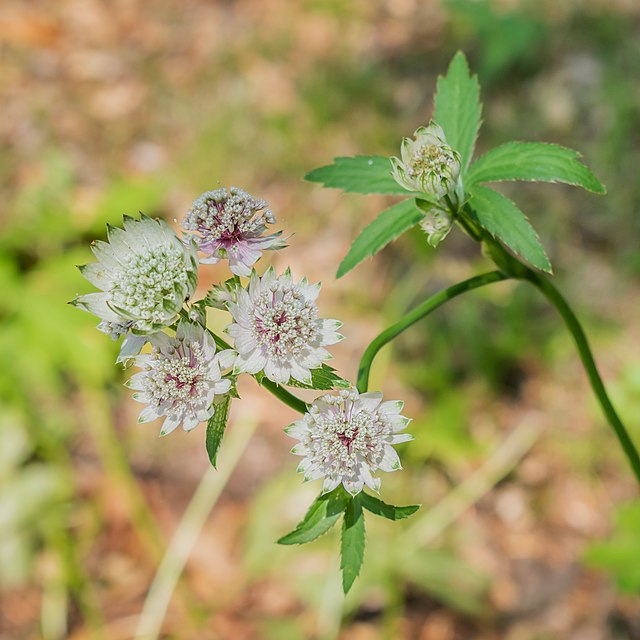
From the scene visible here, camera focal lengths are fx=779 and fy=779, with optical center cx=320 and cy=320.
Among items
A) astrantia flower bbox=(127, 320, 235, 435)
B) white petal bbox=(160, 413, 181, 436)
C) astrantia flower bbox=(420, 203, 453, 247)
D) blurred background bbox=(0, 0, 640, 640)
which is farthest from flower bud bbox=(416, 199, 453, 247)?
blurred background bbox=(0, 0, 640, 640)

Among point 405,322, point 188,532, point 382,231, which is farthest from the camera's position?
point 188,532

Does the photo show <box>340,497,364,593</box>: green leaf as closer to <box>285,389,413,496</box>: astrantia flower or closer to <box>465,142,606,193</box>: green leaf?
<box>285,389,413,496</box>: astrantia flower

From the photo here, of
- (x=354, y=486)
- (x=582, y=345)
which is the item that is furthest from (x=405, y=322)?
(x=582, y=345)

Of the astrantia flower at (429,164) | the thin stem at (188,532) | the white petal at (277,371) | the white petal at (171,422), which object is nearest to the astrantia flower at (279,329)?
the white petal at (277,371)

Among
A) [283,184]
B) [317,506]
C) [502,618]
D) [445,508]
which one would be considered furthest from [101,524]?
[317,506]

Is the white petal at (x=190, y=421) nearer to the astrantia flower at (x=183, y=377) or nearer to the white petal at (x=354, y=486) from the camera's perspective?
the astrantia flower at (x=183, y=377)

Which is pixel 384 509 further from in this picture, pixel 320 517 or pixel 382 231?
pixel 382 231
